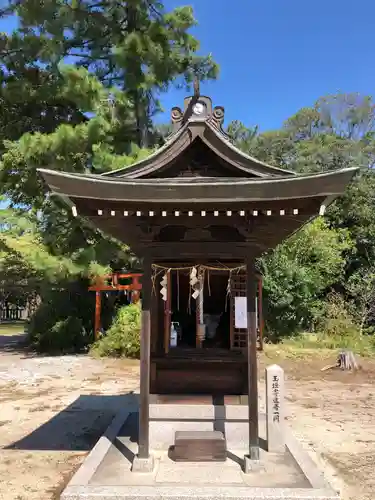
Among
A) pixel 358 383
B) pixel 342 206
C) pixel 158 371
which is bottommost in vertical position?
pixel 358 383

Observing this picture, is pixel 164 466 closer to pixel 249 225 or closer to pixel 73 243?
pixel 249 225

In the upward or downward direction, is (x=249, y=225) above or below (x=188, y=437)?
above

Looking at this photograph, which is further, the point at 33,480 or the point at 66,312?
the point at 66,312

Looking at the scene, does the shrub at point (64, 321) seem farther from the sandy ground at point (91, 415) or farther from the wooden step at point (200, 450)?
the wooden step at point (200, 450)

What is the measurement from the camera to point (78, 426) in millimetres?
8250

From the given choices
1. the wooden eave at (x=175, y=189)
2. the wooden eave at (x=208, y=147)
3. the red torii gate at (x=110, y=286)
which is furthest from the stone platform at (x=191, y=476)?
the red torii gate at (x=110, y=286)

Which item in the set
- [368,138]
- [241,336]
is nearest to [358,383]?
[241,336]

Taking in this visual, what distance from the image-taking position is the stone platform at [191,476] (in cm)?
481

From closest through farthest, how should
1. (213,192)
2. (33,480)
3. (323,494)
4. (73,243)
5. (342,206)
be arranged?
(323,494), (213,192), (33,480), (73,243), (342,206)

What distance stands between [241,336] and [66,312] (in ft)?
41.7

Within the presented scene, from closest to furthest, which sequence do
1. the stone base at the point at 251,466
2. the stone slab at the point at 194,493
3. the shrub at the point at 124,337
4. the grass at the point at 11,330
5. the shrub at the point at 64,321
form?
the stone slab at the point at 194,493
the stone base at the point at 251,466
the shrub at the point at 124,337
the shrub at the point at 64,321
the grass at the point at 11,330

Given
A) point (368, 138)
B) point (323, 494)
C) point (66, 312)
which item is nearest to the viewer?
point (323, 494)

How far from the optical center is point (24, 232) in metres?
19.0

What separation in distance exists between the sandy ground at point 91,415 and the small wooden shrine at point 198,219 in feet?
4.61
